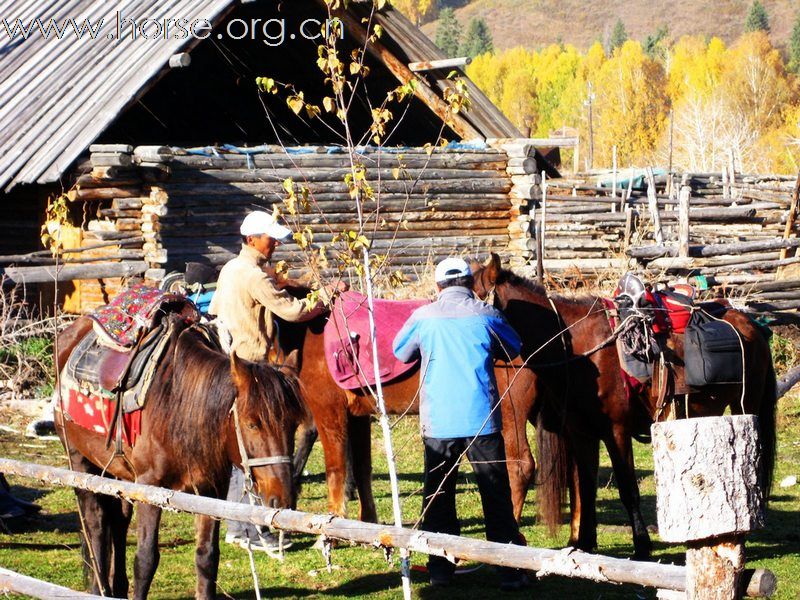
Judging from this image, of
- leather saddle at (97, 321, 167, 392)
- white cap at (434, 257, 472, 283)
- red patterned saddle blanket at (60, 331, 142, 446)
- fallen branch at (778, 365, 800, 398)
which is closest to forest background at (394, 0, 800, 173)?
fallen branch at (778, 365, 800, 398)

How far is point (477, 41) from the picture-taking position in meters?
123

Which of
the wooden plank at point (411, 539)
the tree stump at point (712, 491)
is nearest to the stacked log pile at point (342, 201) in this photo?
the wooden plank at point (411, 539)

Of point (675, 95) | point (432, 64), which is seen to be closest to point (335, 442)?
point (432, 64)

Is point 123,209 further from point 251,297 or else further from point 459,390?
point 459,390

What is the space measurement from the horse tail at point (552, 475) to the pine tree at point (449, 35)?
384ft

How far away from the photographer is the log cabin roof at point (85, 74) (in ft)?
41.5

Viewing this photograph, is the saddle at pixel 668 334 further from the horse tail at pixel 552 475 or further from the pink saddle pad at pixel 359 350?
the pink saddle pad at pixel 359 350

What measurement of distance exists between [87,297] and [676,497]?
12.2 m

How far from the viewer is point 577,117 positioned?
75.8 metres

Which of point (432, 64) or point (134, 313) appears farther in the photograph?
point (432, 64)

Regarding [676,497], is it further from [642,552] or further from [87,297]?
[87,297]

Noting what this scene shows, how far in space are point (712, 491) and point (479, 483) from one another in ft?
10.8

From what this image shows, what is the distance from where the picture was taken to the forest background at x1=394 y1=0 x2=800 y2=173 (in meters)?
55.3

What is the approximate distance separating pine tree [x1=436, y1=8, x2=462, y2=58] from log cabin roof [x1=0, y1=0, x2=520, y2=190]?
107877 millimetres
